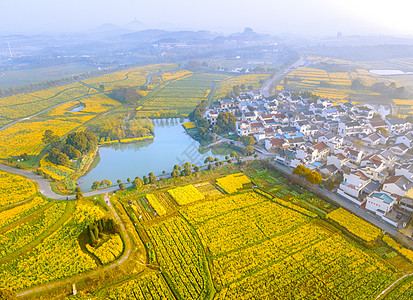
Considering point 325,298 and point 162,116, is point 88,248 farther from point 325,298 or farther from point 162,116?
point 162,116

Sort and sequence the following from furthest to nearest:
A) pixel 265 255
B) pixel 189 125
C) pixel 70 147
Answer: pixel 189 125 < pixel 70 147 < pixel 265 255

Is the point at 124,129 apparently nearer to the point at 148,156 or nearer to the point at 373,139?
the point at 148,156

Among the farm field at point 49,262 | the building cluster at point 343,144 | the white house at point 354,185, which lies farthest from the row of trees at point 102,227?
the white house at point 354,185

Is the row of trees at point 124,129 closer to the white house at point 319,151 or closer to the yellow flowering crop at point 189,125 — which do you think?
the yellow flowering crop at point 189,125

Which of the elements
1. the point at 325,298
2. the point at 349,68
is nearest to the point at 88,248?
the point at 325,298

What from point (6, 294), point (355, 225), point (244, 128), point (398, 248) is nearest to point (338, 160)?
point (355, 225)

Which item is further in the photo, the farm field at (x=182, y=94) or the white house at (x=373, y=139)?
the farm field at (x=182, y=94)

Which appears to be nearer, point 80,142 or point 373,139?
point 80,142
